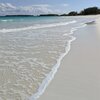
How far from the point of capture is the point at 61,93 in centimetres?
390

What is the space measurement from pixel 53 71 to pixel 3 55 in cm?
243

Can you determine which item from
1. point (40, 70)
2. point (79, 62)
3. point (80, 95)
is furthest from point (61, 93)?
point (79, 62)

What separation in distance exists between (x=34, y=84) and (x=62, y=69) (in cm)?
123

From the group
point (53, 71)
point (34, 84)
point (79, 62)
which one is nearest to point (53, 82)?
point (34, 84)

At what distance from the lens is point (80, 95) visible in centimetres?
380

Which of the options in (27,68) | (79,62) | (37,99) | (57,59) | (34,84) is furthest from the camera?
(57,59)

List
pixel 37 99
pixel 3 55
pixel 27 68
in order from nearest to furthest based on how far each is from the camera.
Answer: pixel 37 99
pixel 27 68
pixel 3 55

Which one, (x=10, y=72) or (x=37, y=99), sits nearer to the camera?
(x=37, y=99)

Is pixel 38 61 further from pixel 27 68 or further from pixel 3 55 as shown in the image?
pixel 3 55

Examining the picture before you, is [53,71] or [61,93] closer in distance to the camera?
[61,93]

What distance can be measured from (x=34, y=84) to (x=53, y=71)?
99 cm

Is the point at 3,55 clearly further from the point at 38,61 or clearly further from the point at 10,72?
the point at 10,72

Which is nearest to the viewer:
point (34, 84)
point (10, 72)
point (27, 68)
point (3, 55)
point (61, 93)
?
point (61, 93)

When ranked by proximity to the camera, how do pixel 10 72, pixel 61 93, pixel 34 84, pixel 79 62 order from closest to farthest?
1. pixel 61 93
2. pixel 34 84
3. pixel 10 72
4. pixel 79 62
